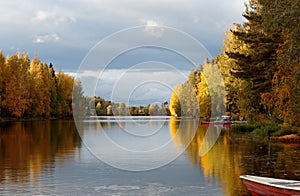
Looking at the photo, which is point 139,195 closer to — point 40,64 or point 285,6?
point 285,6

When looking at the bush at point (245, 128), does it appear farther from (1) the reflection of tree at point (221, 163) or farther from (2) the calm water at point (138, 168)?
(2) the calm water at point (138, 168)

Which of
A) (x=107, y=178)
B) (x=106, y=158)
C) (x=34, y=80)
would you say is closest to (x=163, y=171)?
(x=107, y=178)

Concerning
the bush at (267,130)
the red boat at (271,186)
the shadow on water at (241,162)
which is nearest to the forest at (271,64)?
the bush at (267,130)

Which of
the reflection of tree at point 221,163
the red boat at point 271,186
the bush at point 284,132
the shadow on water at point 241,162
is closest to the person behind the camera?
the red boat at point 271,186

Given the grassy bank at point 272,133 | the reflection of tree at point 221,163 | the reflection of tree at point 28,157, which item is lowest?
the reflection of tree at point 221,163

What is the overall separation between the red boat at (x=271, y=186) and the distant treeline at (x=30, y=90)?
9457 cm

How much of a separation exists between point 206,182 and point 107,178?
4.94 metres

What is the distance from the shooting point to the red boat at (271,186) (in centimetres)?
1660

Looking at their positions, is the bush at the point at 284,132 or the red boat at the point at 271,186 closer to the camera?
the red boat at the point at 271,186

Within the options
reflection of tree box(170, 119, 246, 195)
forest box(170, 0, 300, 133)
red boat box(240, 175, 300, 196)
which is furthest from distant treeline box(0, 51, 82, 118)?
red boat box(240, 175, 300, 196)

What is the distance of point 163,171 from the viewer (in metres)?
27.8

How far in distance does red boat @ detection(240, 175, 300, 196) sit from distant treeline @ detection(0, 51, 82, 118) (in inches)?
3723

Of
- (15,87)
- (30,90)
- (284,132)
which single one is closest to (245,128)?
(284,132)

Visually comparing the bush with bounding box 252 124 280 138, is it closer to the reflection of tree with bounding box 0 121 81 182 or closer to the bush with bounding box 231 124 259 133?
the bush with bounding box 231 124 259 133
